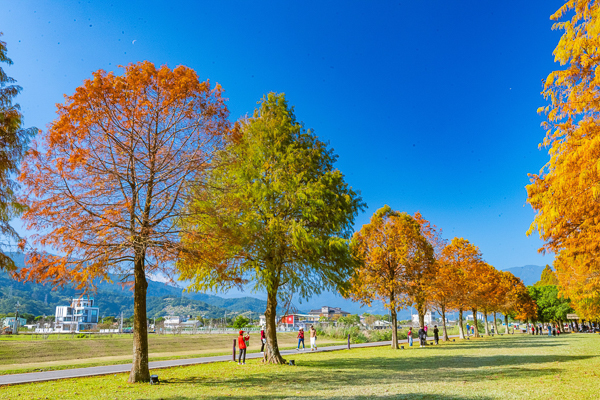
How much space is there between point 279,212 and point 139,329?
27.4 ft

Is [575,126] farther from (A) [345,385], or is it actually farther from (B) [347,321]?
(B) [347,321]

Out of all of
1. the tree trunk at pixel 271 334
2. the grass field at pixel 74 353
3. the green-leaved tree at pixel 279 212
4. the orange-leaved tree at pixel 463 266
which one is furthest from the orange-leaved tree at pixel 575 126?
the orange-leaved tree at pixel 463 266

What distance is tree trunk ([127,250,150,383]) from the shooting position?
14148mm

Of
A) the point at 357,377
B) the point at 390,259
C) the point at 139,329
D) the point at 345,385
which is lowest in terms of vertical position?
the point at 357,377

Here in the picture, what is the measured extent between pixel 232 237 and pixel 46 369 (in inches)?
510

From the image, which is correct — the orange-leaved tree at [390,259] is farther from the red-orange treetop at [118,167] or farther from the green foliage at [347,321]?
the green foliage at [347,321]

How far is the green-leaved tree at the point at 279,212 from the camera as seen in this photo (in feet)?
57.7

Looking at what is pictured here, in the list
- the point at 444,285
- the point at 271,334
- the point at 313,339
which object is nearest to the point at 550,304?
the point at 444,285

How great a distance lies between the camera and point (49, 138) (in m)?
12.8

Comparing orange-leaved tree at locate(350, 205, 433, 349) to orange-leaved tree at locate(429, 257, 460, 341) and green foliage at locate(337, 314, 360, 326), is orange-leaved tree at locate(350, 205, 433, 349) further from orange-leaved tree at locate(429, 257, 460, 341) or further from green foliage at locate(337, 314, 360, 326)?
green foliage at locate(337, 314, 360, 326)

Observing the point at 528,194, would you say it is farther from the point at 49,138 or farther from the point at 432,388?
the point at 49,138

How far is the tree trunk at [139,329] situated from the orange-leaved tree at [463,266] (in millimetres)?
38210

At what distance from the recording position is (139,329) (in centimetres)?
1457

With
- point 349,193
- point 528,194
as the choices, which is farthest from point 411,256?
point 528,194
